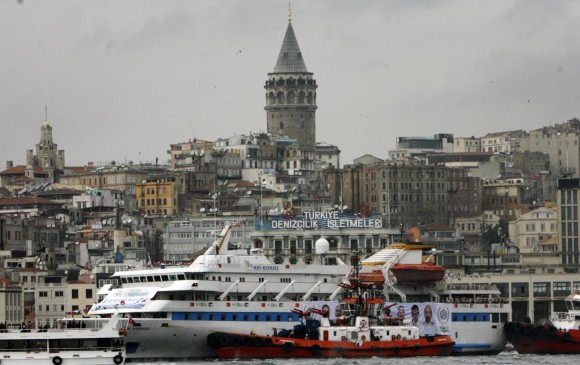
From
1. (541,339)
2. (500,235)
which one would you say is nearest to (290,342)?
(541,339)

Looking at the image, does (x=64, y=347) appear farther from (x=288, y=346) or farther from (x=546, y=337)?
(x=546, y=337)

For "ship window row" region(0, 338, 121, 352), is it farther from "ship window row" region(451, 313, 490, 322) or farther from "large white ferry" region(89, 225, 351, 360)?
"ship window row" region(451, 313, 490, 322)

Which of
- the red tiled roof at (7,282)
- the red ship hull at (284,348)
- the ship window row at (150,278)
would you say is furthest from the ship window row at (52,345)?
the red tiled roof at (7,282)

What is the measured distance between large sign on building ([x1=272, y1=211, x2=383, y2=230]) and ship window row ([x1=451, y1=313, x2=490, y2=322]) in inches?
972

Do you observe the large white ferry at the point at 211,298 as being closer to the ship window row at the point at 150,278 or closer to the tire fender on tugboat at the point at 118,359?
the ship window row at the point at 150,278

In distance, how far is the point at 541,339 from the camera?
372ft

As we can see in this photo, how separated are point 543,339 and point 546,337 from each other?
0.64 feet

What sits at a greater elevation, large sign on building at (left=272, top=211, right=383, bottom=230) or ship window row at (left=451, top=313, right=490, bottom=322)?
large sign on building at (left=272, top=211, right=383, bottom=230)

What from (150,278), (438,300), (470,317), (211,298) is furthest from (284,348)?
(470,317)

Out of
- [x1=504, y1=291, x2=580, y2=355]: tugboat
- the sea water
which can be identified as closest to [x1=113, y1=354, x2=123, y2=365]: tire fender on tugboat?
the sea water

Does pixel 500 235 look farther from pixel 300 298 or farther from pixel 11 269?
pixel 300 298

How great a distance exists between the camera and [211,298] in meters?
106

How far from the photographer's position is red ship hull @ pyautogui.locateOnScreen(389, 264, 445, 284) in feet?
362

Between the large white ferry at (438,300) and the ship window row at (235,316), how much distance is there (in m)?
5.47
